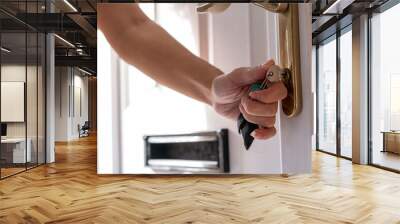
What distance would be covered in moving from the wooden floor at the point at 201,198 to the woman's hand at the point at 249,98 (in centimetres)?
93

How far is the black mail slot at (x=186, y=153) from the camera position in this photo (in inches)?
155

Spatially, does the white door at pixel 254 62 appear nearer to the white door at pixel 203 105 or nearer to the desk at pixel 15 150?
the white door at pixel 203 105

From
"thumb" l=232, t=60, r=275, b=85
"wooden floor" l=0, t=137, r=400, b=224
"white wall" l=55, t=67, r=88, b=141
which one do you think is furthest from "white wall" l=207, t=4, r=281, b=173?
"white wall" l=55, t=67, r=88, b=141

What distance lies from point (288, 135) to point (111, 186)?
2540 millimetres

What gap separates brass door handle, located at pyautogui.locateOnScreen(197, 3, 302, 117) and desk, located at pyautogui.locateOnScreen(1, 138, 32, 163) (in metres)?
4.81

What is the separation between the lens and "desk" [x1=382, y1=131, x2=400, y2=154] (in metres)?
6.54

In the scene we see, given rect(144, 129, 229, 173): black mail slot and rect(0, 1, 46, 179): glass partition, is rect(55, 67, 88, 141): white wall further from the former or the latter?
rect(144, 129, 229, 173): black mail slot

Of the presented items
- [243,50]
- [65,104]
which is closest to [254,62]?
[243,50]

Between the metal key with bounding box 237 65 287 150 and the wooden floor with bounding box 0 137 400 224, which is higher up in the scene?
the metal key with bounding box 237 65 287 150

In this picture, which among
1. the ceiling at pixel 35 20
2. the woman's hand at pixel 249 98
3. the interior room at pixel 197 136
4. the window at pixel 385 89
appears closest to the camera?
the woman's hand at pixel 249 98

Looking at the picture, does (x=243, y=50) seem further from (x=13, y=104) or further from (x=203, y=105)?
(x=13, y=104)

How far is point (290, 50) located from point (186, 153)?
1547 millimetres

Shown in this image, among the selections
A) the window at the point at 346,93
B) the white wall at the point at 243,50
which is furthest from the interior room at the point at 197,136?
the window at the point at 346,93

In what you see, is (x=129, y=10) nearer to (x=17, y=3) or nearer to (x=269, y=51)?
(x=269, y=51)
